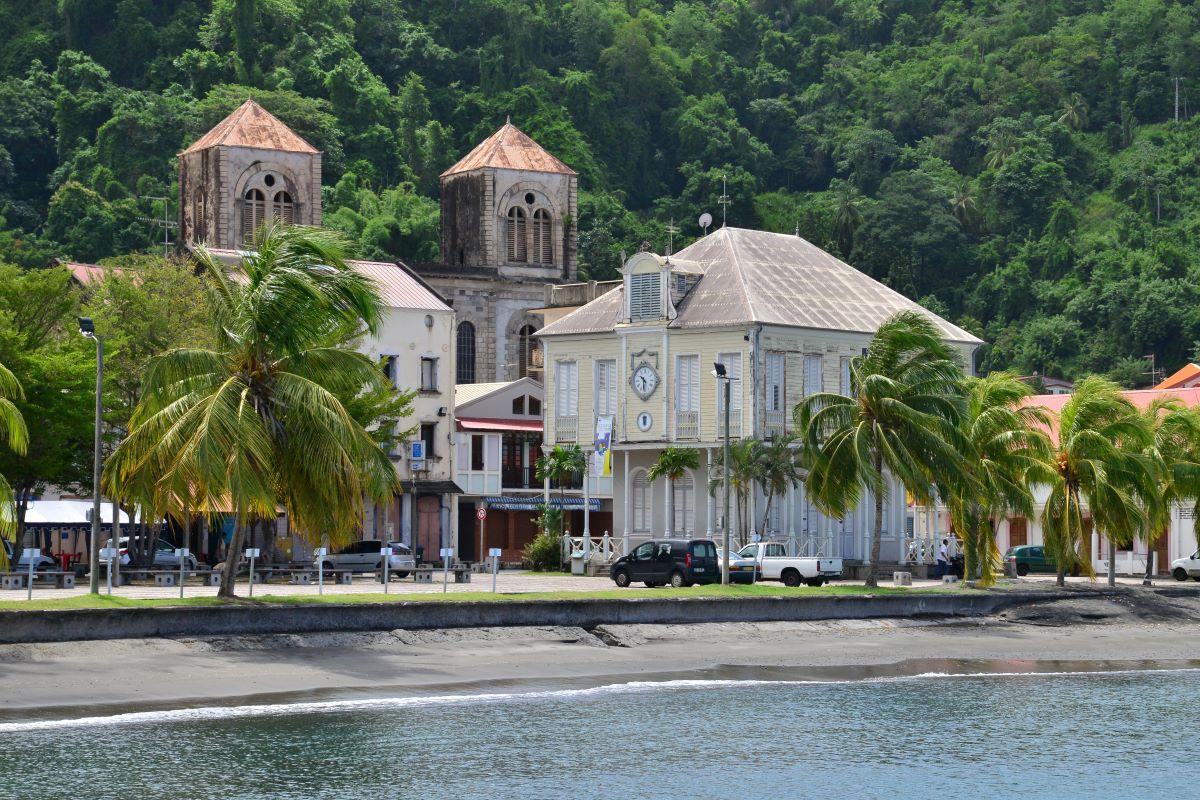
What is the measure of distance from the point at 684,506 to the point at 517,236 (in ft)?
172

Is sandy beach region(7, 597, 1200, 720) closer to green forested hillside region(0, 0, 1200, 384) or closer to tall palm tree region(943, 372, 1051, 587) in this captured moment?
tall palm tree region(943, 372, 1051, 587)

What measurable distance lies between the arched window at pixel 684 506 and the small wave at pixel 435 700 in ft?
66.7

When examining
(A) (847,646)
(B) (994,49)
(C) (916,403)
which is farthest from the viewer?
(B) (994,49)

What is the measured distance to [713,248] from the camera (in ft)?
216

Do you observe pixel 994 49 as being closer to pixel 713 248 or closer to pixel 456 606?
pixel 713 248

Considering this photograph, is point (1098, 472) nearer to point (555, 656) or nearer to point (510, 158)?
point (555, 656)

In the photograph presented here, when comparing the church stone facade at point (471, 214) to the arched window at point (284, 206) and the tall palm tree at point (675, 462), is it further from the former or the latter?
the tall palm tree at point (675, 462)

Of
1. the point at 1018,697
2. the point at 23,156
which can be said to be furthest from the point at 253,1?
the point at 1018,697

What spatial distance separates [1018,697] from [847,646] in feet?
21.8

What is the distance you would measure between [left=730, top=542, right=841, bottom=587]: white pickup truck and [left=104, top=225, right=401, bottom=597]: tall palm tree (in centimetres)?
1781

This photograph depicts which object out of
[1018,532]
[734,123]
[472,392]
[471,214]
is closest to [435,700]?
[1018,532]

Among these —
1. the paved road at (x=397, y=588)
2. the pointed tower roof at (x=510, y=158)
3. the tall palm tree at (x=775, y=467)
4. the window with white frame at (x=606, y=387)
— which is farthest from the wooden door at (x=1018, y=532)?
the pointed tower roof at (x=510, y=158)

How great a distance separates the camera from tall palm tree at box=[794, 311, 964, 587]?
51531 millimetres

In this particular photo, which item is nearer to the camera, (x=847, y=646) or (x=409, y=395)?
(x=847, y=646)
